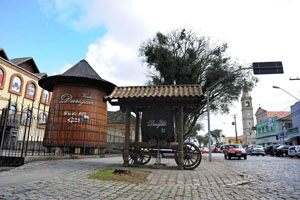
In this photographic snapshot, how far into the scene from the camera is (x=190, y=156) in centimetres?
856

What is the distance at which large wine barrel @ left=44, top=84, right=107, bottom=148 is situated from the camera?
12914mm

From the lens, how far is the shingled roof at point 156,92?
8.27 m

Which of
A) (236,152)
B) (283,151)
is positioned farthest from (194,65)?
(283,151)

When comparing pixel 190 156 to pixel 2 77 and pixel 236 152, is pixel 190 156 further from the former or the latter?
pixel 2 77

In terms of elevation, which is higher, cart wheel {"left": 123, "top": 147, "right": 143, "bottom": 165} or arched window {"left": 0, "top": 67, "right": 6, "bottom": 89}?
arched window {"left": 0, "top": 67, "right": 6, "bottom": 89}

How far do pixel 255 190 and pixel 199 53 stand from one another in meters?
18.0

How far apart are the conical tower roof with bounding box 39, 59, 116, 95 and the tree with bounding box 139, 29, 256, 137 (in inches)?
310

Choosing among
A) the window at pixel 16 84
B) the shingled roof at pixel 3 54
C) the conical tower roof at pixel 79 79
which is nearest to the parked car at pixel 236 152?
the conical tower roof at pixel 79 79

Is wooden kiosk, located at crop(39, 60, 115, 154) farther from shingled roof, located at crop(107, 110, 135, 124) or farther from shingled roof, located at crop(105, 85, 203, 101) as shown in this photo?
shingled roof, located at crop(107, 110, 135, 124)

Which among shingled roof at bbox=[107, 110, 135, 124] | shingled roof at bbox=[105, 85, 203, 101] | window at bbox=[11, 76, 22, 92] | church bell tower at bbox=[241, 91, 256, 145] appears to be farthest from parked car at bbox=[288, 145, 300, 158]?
church bell tower at bbox=[241, 91, 256, 145]

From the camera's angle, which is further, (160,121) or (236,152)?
(236,152)

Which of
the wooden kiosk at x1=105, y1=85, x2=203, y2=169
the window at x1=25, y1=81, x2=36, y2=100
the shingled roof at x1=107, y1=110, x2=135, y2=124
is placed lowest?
the wooden kiosk at x1=105, y1=85, x2=203, y2=169

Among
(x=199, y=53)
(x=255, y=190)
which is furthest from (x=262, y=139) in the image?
(x=255, y=190)

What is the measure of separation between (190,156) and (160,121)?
184cm
